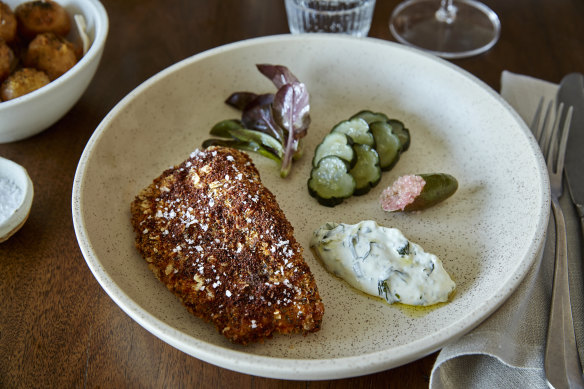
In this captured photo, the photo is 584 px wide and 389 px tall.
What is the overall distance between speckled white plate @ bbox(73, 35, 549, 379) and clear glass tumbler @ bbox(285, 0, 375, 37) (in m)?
→ 0.39

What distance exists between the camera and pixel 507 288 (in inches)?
60.2

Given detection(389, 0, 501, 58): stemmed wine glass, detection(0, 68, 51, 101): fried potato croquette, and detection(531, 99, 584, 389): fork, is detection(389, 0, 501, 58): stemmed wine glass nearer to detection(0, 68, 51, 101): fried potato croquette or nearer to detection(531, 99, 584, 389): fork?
detection(531, 99, 584, 389): fork

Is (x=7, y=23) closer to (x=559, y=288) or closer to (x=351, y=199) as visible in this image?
(x=351, y=199)

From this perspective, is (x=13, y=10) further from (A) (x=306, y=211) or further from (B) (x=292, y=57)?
(A) (x=306, y=211)

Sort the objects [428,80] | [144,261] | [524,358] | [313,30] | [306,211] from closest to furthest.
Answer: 1. [524,358]
2. [144,261]
3. [306,211]
4. [428,80]
5. [313,30]

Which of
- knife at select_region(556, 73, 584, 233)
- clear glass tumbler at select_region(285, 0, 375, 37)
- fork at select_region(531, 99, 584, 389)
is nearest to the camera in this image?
fork at select_region(531, 99, 584, 389)

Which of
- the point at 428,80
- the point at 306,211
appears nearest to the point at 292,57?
the point at 428,80

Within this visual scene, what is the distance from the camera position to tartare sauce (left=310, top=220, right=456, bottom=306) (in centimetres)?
165

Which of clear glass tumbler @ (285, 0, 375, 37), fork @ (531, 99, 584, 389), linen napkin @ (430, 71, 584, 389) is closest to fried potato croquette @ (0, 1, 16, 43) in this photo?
clear glass tumbler @ (285, 0, 375, 37)

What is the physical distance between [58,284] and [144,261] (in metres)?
0.31

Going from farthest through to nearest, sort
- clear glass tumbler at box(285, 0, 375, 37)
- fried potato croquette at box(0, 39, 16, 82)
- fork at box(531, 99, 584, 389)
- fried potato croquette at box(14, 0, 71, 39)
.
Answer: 1. clear glass tumbler at box(285, 0, 375, 37)
2. fried potato croquette at box(14, 0, 71, 39)
3. fried potato croquette at box(0, 39, 16, 82)
4. fork at box(531, 99, 584, 389)

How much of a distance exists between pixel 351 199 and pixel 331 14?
3.62ft

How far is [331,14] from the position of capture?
269 cm

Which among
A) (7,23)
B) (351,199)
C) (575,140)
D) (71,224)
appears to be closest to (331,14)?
(351,199)
